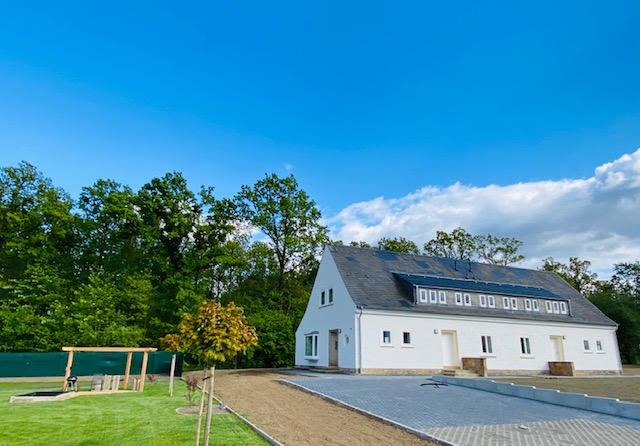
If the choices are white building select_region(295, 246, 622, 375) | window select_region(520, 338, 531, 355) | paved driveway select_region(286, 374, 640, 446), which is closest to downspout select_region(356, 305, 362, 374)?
white building select_region(295, 246, 622, 375)

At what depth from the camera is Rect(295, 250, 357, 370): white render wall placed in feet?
75.3

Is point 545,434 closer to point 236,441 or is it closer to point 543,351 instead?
point 236,441

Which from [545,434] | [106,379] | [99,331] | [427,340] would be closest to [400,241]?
[427,340]

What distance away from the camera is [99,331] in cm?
2684

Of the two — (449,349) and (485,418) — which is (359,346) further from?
(485,418)

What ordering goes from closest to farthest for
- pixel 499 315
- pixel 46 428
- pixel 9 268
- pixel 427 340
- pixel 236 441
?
pixel 236 441
pixel 46 428
pixel 427 340
pixel 499 315
pixel 9 268

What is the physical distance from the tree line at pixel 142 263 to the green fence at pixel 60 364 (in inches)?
133

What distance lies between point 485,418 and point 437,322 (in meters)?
15.3

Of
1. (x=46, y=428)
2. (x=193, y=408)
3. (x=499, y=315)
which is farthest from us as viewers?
(x=499, y=315)

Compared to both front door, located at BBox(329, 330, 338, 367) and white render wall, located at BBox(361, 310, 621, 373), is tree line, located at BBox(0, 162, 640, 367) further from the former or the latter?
white render wall, located at BBox(361, 310, 621, 373)

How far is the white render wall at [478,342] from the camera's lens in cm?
2266

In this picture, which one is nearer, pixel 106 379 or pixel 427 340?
pixel 106 379

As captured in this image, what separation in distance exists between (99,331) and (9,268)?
→ 31.7 ft

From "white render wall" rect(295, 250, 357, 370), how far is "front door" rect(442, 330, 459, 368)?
6.31m
